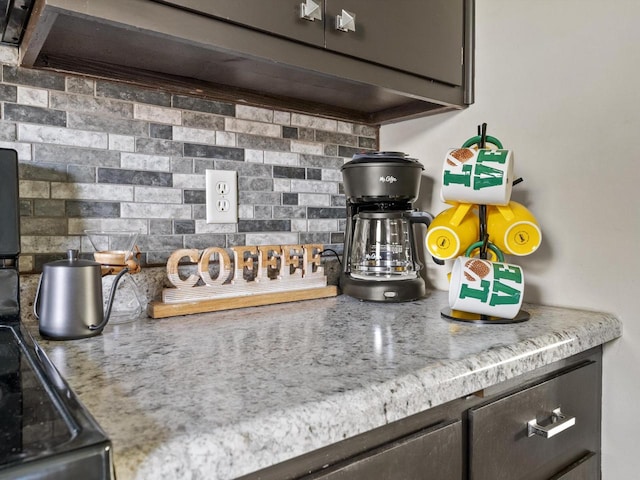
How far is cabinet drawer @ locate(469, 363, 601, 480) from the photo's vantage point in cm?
72

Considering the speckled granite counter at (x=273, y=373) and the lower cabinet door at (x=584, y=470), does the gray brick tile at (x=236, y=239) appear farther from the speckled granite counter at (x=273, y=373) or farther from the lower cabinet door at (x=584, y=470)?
the lower cabinet door at (x=584, y=470)

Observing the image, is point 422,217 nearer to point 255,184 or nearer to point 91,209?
point 255,184

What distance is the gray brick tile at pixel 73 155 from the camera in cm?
92

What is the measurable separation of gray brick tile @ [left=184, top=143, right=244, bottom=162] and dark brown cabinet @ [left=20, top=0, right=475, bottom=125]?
0.12m

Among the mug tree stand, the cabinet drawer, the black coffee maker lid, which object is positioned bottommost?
the cabinet drawer

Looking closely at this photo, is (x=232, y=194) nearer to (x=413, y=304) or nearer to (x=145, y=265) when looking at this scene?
(x=145, y=265)

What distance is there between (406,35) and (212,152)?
0.52m

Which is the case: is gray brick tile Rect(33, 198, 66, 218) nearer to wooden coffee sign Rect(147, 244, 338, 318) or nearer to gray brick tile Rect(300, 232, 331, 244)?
wooden coffee sign Rect(147, 244, 338, 318)

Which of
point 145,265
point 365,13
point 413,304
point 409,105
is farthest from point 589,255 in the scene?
point 145,265

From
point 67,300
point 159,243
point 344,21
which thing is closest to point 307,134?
point 344,21

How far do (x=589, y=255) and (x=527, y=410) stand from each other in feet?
1.39

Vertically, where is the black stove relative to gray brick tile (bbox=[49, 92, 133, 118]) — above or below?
below

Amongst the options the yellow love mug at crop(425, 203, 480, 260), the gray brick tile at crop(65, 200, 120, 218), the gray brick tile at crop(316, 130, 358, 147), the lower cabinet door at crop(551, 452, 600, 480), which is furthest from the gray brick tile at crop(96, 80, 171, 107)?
the lower cabinet door at crop(551, 452, 600, 480)

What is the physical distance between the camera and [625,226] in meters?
0.99
